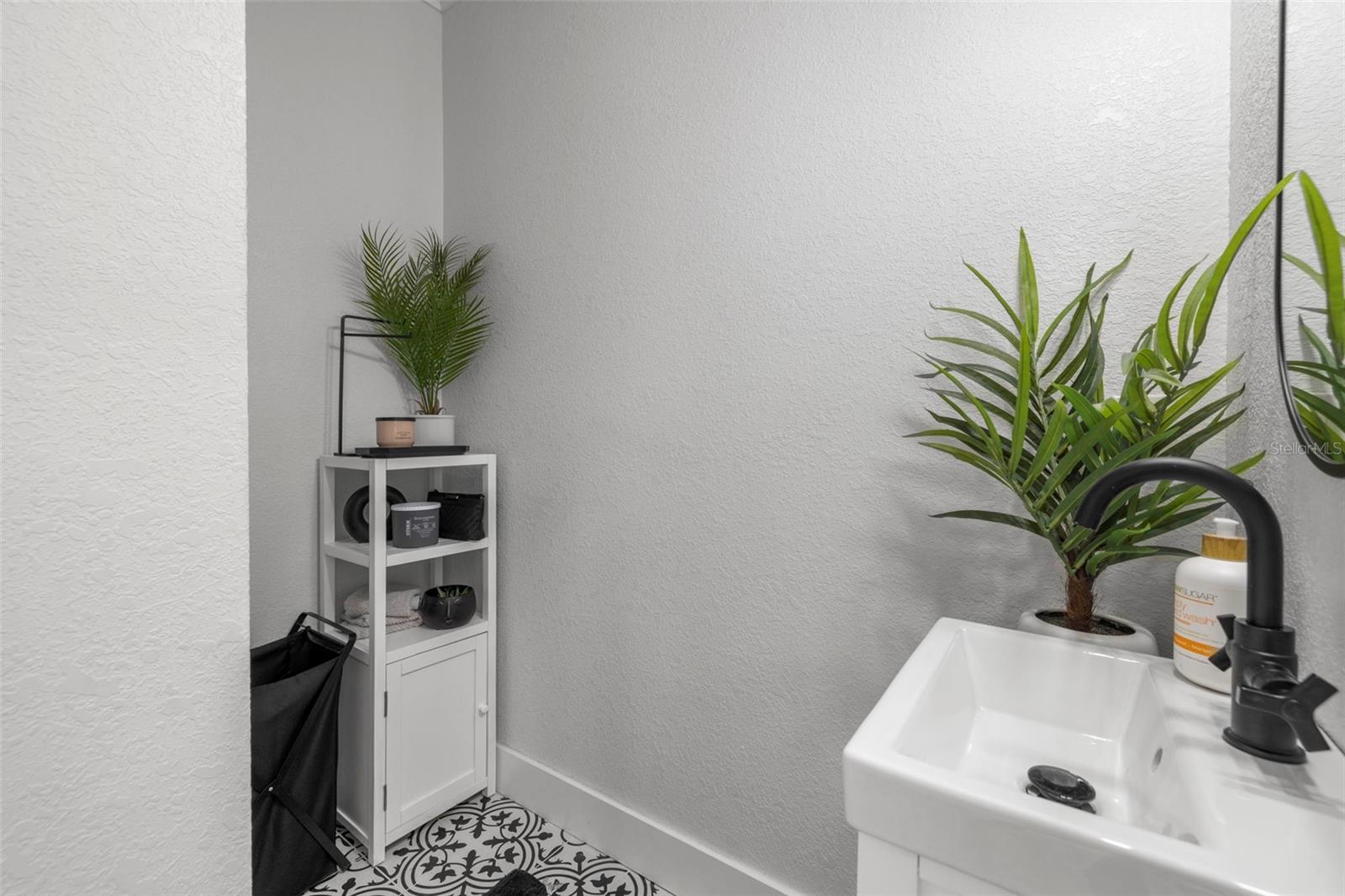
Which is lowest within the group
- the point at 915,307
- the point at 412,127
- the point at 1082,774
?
the point at 1082,774

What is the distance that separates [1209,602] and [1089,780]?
254 mm

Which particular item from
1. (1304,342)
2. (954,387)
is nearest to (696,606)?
(954,387)

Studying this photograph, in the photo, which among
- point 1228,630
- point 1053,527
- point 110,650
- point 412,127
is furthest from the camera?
point 412,127

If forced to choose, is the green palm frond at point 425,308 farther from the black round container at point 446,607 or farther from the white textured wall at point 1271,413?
the white textured wall at point 1271,413

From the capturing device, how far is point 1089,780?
726 mm

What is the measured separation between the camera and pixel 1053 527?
0.84m

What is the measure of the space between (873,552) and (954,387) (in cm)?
35

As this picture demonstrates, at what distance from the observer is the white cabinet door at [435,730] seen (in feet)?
4.96

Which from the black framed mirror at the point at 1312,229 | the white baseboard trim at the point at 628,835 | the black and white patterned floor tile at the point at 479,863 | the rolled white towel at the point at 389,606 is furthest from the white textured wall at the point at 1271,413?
the rolled white towel at the point at 389,606

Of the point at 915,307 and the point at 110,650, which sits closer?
the point at 110,650

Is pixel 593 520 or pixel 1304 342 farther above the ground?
pixel 1304 342

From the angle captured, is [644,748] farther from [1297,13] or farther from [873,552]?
[1297,13]

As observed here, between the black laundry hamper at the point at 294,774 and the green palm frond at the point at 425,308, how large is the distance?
0.72 meters

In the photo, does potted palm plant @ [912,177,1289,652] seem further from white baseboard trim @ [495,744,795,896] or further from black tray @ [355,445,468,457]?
black tray @ [355,445,468,457]
